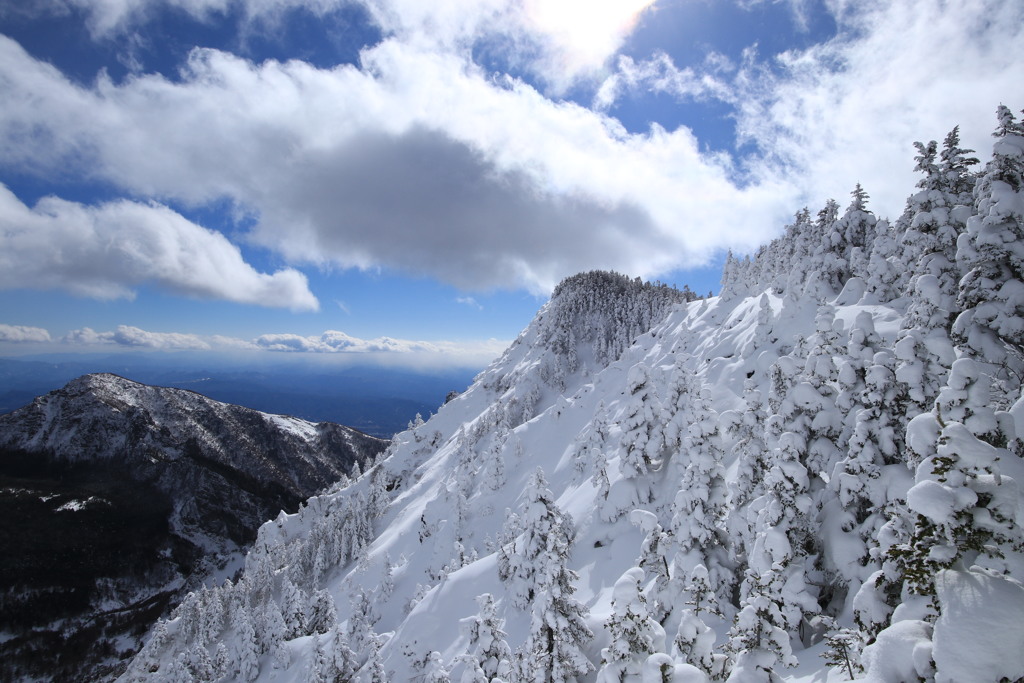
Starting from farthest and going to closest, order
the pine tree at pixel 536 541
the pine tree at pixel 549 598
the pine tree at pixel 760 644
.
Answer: the pine tree at pixel 536 541 → the pine tree at pixel 549 598 → the pine tree at pixel 760 644

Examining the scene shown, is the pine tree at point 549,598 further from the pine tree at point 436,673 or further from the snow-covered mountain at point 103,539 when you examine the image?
the snow-covered mountain at point 103,539

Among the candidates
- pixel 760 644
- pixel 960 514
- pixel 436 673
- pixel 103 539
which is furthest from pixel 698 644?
pixel 103 539

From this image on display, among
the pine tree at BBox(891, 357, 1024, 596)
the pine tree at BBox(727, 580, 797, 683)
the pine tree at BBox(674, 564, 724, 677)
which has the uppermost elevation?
the pine tree at BBox(891, 357, 1024, 596)

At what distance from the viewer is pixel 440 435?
463ft

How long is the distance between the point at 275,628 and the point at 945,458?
236ft

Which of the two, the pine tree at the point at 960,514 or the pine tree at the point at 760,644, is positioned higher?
the pine tree at the point at 960,514

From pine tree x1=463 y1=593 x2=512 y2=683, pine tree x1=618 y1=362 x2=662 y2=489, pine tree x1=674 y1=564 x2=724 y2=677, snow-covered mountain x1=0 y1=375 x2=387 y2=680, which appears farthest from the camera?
snow-covered mountain x1=0 y1=375 x2=387 y2=680

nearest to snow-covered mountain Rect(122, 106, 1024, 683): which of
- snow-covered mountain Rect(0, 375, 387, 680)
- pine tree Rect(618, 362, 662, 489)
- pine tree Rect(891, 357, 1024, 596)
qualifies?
pine tree Rect(891, 357, 1024, 596)

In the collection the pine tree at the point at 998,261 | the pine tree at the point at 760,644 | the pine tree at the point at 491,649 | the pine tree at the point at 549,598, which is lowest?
the pine tree at the point at 491,649

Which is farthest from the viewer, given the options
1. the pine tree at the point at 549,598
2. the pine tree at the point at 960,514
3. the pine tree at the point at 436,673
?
the pine tree at the point at 436,673

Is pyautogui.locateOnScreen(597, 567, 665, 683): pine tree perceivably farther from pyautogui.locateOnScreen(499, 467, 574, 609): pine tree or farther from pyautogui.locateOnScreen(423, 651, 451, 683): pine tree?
pyautogui.locateOnScreen(423, 651, 451, 683): pine tree

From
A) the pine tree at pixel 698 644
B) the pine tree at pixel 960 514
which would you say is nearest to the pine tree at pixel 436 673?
the pine tree at pixel 698 644

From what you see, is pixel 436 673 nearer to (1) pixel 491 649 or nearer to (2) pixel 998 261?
(1) pixel 491 649

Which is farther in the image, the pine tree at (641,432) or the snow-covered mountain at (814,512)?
the pine tree at (641,432)
